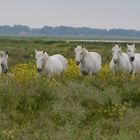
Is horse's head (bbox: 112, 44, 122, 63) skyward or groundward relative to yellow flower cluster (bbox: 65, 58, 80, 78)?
skyward

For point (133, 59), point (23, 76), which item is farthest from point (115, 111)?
point (133, 59)

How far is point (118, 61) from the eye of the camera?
746 inches

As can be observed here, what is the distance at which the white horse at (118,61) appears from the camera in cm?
1869

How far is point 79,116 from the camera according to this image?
11328mm

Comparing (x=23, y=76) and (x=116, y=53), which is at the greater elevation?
(x=116, y=53)

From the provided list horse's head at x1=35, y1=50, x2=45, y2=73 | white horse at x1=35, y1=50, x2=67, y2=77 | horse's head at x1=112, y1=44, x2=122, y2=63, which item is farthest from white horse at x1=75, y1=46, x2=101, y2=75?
horse's head at x1=35, y1=50, x2=45, y2=73

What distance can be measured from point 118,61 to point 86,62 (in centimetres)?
138

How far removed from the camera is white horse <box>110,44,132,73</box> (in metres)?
18.7

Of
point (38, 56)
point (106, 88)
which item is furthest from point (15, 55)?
point (106, 88)

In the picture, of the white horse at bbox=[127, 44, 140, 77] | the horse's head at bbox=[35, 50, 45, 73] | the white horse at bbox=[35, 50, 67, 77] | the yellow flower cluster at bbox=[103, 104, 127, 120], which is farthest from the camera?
the white horse at bbox=[127, 44, 140, 77]

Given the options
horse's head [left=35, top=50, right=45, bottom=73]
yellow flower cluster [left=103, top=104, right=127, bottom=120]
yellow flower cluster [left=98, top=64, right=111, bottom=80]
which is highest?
horse's head [left=35, top=50, right=45, bottom=73]

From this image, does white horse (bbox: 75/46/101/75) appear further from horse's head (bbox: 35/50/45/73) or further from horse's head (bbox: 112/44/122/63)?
horse's head (bbox: 35/50/45/73)

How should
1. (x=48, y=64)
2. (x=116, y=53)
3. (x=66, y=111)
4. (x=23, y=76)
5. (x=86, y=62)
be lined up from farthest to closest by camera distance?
(x=86, y=62) → (x=116, y=53) → (x=48, y=64) → (x=23, y=76) → (x=66, y=111)

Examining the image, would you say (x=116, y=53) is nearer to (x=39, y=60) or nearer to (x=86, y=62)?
(x=86, y=62)
